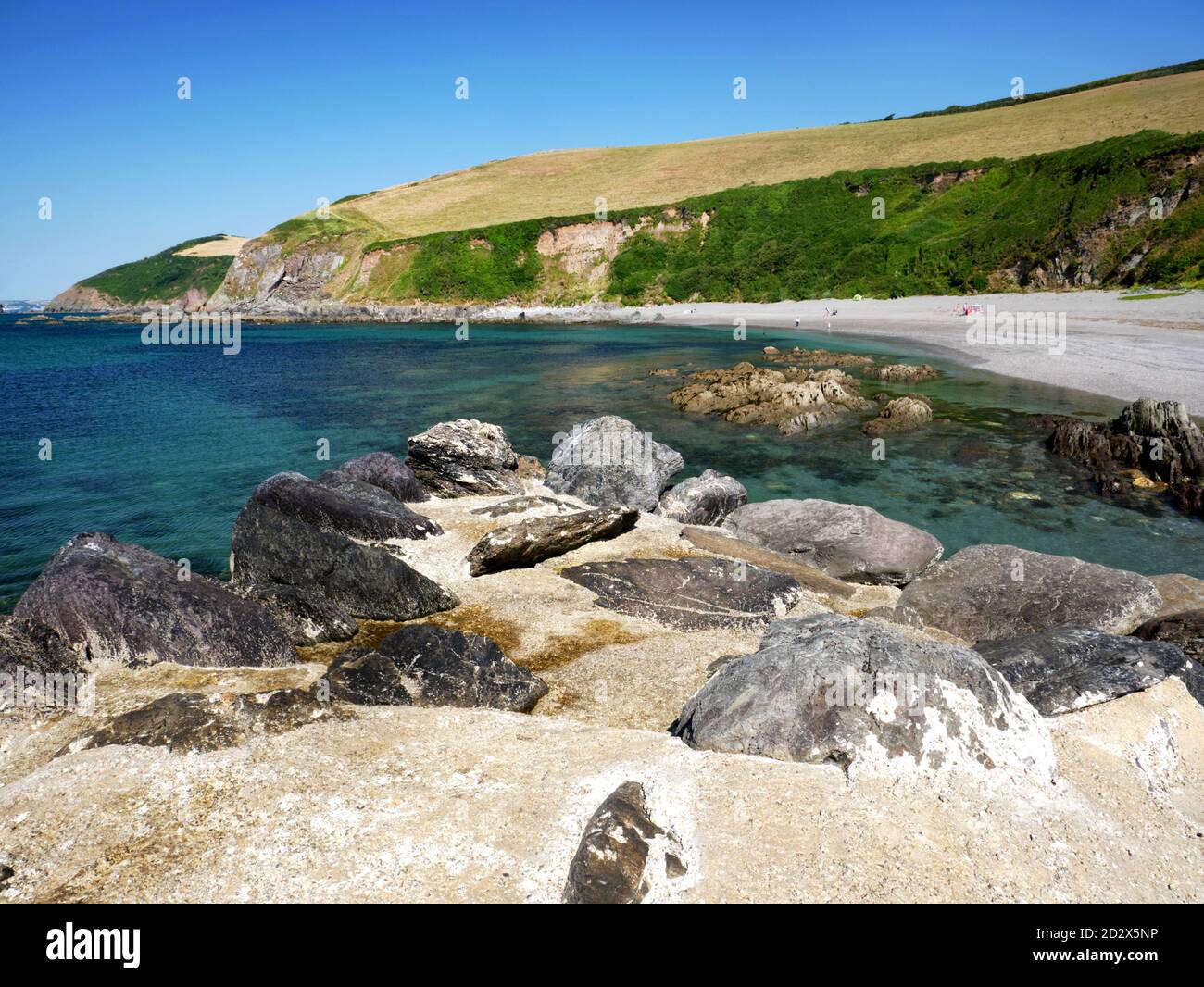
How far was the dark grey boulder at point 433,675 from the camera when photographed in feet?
25.2

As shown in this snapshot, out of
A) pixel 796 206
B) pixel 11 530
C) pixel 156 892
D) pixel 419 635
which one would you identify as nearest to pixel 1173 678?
pixel 419 635

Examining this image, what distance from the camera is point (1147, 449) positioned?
20.8 meters

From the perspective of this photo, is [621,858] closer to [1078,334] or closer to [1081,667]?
[1081,667]

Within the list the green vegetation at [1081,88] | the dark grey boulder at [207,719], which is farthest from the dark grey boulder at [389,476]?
the green vegetation at [1081,88]

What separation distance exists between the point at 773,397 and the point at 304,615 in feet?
83.7

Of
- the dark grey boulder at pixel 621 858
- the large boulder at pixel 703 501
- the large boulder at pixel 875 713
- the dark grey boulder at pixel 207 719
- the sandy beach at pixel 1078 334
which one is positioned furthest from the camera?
the sandy beach at pixel 1078 334

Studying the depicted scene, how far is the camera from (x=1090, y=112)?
95375mm

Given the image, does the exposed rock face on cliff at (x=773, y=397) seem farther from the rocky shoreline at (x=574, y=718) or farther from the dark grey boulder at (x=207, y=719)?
the dark grey boulder at (x=207, y=719)

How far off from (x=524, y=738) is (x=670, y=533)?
26.1 ft

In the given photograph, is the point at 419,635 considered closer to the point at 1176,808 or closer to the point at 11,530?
the point at 1176,808

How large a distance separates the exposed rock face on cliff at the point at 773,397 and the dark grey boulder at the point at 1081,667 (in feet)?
66.9

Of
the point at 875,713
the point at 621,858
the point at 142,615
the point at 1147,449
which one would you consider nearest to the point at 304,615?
the point at 142,615

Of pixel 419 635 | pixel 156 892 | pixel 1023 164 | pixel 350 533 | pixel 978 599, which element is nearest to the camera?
pixel 156 892

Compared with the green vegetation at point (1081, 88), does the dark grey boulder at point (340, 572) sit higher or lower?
lower
